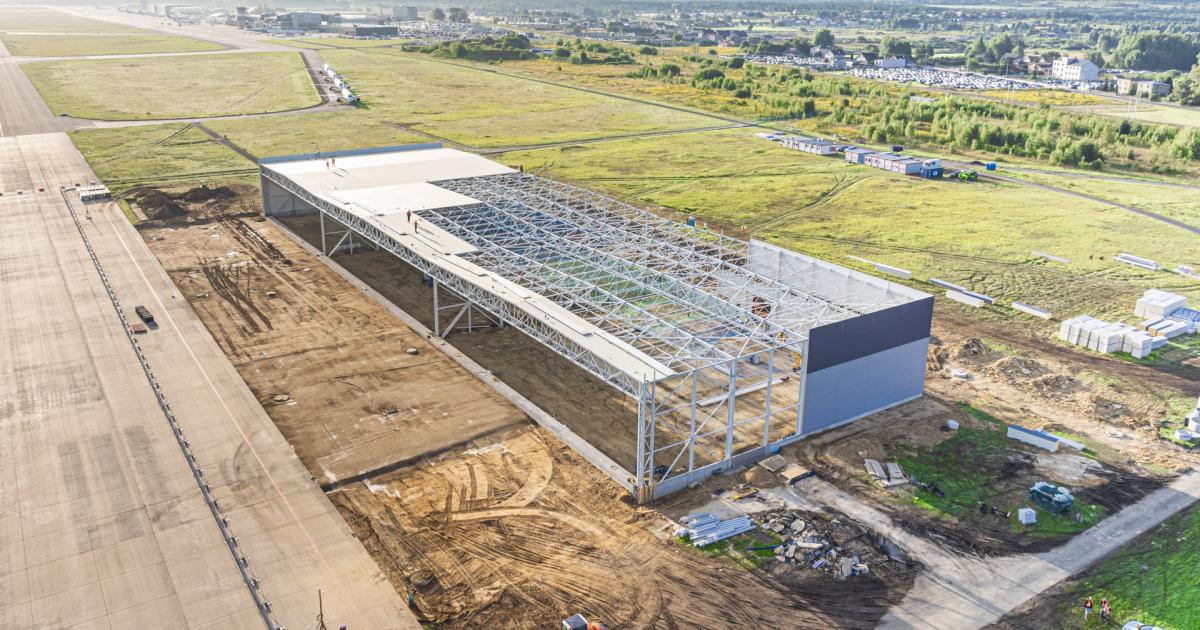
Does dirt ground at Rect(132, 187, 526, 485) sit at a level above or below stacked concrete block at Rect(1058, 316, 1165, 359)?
below

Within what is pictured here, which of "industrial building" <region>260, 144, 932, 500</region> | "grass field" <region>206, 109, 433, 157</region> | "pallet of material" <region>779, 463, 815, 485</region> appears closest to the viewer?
"pallet of material" <region>779, 463, 815, 485</region>

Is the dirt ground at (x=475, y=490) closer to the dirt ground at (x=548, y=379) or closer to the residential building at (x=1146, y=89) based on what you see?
the dirt ground at (x=548, y=379)

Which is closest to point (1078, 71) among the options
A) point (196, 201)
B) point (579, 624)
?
point (196, 201)

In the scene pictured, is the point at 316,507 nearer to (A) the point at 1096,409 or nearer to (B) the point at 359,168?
(A) the point at 1096,409

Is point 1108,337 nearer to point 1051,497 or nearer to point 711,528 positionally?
point 1051,497

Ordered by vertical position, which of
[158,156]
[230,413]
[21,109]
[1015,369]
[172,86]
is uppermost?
[172,86]

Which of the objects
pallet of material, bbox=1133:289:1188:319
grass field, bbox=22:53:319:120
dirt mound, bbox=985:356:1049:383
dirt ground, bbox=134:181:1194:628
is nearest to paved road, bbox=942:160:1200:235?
pallet of material, bbox=1133:289:1188:319

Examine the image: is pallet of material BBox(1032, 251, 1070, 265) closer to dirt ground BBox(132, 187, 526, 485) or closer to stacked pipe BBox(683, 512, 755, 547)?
stacked pipe BBox(683, 512, 755, 547)
